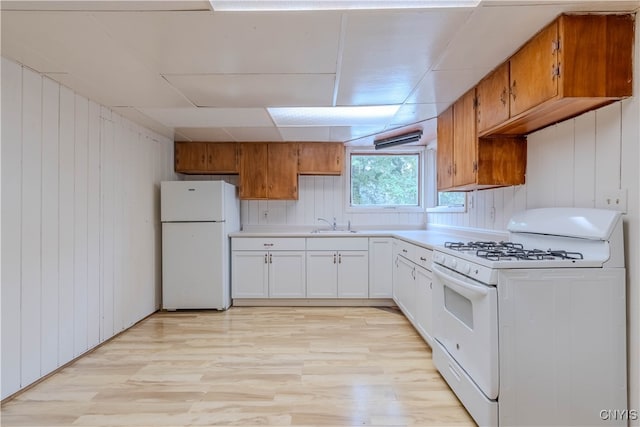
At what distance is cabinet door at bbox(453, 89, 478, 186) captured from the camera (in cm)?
262

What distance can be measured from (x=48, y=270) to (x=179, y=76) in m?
1.61

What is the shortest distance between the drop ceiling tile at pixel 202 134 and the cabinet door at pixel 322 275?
1.73m

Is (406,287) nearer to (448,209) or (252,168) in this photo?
(448,209)

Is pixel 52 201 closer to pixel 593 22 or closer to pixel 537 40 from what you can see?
pixel 537 40

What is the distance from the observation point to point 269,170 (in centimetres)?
443

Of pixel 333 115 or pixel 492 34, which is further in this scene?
pixel 333 115

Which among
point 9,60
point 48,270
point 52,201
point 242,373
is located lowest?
point 242,373

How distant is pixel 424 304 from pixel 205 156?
125 inches

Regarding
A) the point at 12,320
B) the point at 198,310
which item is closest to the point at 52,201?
the point at 12,320

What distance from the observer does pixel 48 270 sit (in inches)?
93.0

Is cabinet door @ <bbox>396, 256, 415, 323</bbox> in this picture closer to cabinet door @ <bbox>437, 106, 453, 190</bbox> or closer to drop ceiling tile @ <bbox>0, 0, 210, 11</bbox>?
cabinet door @ <bbox>437, 106, 453, 190</bbox>

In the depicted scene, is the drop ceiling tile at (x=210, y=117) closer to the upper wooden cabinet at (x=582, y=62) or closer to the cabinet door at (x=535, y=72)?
the cabinet door at (x=535, y=72)

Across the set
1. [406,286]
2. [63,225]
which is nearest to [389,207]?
[406,286]

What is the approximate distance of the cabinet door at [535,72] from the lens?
1707 millimetres
